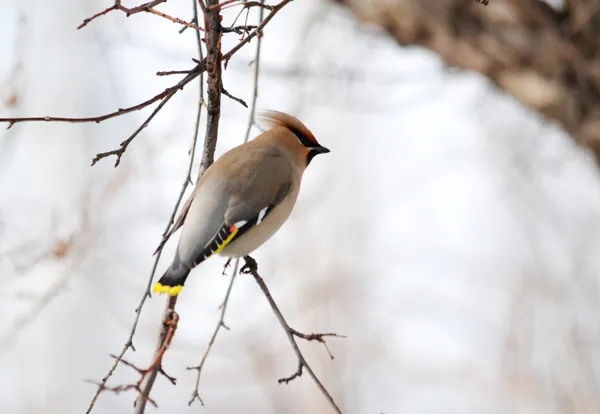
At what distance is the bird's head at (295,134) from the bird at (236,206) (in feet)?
0.23

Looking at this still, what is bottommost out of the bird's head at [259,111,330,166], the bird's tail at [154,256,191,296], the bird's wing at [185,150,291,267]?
the bird's tail at [154,256,191,296]

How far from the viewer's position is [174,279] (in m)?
2.27

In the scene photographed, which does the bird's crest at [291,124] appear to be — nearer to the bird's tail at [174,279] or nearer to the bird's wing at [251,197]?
the bird's wing at [251,197]

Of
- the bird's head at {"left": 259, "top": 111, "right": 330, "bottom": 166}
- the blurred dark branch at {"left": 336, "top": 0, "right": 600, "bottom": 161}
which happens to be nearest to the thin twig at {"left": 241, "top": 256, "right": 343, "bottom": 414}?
the bird's head at {"left": 259, "top": 111, "right": 330, "bottom": 166}

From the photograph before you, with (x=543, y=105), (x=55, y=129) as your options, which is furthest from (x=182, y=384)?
(x=543, y=105)

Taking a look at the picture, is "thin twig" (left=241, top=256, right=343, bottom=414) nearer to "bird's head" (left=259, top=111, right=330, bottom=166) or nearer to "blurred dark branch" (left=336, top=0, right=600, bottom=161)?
"bird's head" (left=259, top=111, right=330, bottom=166)

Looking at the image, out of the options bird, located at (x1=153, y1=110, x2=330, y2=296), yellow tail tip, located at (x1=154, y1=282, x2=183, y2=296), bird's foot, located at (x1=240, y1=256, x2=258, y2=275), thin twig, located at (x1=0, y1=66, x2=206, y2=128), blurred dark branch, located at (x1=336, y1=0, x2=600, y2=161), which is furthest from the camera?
blurred dark branch, located at (x1=336, y1=0, x2=600, y2=161)

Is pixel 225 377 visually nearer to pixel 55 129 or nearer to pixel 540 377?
pixel 540 377

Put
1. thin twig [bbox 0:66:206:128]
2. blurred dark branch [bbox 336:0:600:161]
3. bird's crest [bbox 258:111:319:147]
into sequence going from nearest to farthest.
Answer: thin twig [bbox 0:66:206:128] < bird's crest [bbox 258:111:319:147] < blurred dark branch [bbox 336:0:600:161]

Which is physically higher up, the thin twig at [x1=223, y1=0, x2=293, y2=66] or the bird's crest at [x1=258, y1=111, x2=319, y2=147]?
the bird's crest at [x1=258, y1=111, x2=319, y2=147]

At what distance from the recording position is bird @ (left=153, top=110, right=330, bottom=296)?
2.33 metres

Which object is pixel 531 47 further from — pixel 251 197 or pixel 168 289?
pixel 168 289

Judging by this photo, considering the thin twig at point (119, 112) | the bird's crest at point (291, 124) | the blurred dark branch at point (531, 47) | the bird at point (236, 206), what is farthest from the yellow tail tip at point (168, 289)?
the blurred dark branch at point (531, 47)

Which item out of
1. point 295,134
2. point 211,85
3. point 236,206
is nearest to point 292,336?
point 236,206
